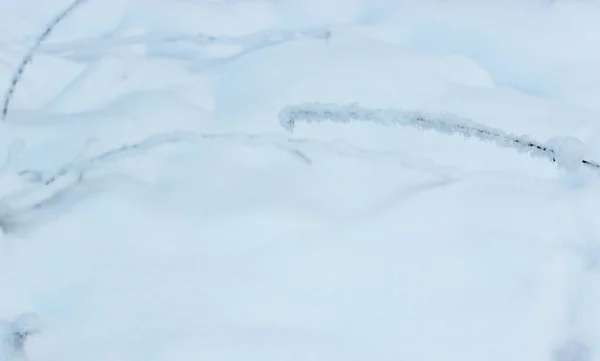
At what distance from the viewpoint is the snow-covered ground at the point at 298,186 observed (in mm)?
556

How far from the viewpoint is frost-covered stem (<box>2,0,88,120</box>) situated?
2.32 ft

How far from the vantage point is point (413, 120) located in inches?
26.1

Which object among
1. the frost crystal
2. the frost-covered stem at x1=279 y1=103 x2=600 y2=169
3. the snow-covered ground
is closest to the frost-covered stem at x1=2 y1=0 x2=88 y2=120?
the snow-covered ground

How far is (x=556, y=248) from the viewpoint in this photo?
0.60 m

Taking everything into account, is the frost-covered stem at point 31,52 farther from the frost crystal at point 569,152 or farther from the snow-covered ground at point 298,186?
the frost crystal at point 569,152

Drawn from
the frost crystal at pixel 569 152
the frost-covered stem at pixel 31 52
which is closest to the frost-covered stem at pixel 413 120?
the frost crystal at pixel 569 152

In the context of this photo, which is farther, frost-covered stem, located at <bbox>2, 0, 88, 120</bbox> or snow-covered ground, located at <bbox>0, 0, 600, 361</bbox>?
frost-covered stem, located at <bbox>2, 0, 88, 120</bbox>

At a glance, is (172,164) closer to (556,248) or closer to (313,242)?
(313,242)

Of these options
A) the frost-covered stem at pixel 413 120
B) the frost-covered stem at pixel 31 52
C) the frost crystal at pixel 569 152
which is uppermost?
the frost crystal at pixel 569 152

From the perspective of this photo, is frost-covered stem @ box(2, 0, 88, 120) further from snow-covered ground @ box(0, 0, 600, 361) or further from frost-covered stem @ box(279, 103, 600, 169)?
frost-covered stem @ box(279, 103, 600, 169)

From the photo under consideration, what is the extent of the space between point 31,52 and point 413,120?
45 centimetres

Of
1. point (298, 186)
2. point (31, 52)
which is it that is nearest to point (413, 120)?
point (298, 186)

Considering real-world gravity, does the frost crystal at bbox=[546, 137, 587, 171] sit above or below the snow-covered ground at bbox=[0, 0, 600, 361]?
above

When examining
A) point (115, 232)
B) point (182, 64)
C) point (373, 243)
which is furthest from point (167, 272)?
point (182, 64)
